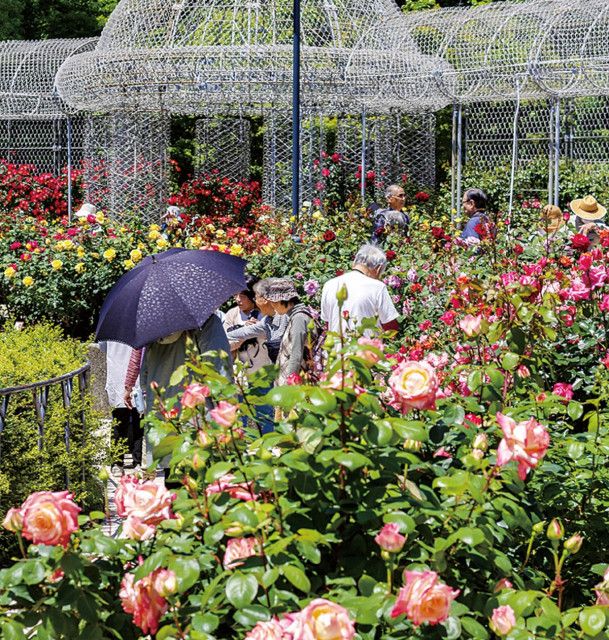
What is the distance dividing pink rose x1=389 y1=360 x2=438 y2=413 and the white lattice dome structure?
9.66m

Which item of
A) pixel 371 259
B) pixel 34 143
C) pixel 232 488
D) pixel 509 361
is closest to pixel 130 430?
pixel 371 259

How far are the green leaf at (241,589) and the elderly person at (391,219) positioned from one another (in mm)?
5604

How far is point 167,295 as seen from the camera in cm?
496

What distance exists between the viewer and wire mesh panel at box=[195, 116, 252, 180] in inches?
687

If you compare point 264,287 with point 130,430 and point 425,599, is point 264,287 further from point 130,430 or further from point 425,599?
point 425,599

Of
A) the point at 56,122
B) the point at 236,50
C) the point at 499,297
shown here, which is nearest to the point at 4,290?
the point at 236,50

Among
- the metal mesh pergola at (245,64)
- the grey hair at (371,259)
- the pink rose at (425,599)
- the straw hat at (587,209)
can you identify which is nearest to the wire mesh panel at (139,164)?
the metal mesh pergola at (245,64)

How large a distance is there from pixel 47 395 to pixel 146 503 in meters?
3.10

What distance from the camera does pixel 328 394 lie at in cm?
217

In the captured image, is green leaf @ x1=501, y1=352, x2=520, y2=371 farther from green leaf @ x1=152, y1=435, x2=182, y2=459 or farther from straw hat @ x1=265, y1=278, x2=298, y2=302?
straw hat @ x1=265, y1=278, x2=298, y2=302

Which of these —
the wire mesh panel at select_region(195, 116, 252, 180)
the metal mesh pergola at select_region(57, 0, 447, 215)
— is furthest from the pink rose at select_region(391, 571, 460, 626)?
the wire mesh panel at select_region(195, 116, 252, 180)

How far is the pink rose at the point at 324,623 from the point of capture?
1.70 meters

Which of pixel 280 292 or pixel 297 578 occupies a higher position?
pixel 297 578

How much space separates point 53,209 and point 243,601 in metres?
17.0
